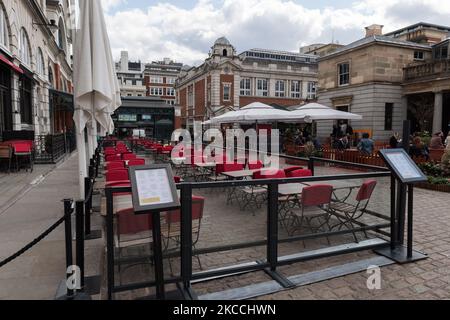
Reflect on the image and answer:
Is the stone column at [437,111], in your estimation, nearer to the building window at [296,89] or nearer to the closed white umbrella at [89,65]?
the closed white umbrella at [89,65]

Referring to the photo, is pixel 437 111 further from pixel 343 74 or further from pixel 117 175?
pixel 117 175

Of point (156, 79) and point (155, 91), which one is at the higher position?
point (156, 79)

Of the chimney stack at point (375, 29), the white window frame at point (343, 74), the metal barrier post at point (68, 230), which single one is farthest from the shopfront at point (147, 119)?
the metal barrier post at point (68, 230)

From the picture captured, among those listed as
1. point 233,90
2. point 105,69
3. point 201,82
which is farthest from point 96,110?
point 201,82

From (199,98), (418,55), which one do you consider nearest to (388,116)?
(418,55)

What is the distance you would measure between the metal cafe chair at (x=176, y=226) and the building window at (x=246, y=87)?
50.2 metres

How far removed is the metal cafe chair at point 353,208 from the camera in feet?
16.7

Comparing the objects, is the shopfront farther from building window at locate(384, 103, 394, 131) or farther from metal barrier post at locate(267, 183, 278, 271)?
metal barrier post at locate(267, 183, 278, 271)

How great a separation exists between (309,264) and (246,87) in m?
50.5

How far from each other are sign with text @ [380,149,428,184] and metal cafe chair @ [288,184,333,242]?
0.86 m

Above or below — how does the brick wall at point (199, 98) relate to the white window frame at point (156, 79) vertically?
below

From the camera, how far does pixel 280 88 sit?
55656mm

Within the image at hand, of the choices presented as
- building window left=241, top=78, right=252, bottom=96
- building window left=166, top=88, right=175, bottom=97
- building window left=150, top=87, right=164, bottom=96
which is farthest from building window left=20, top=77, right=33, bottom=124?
building window left=166, top=88, right=175, bottom=97
